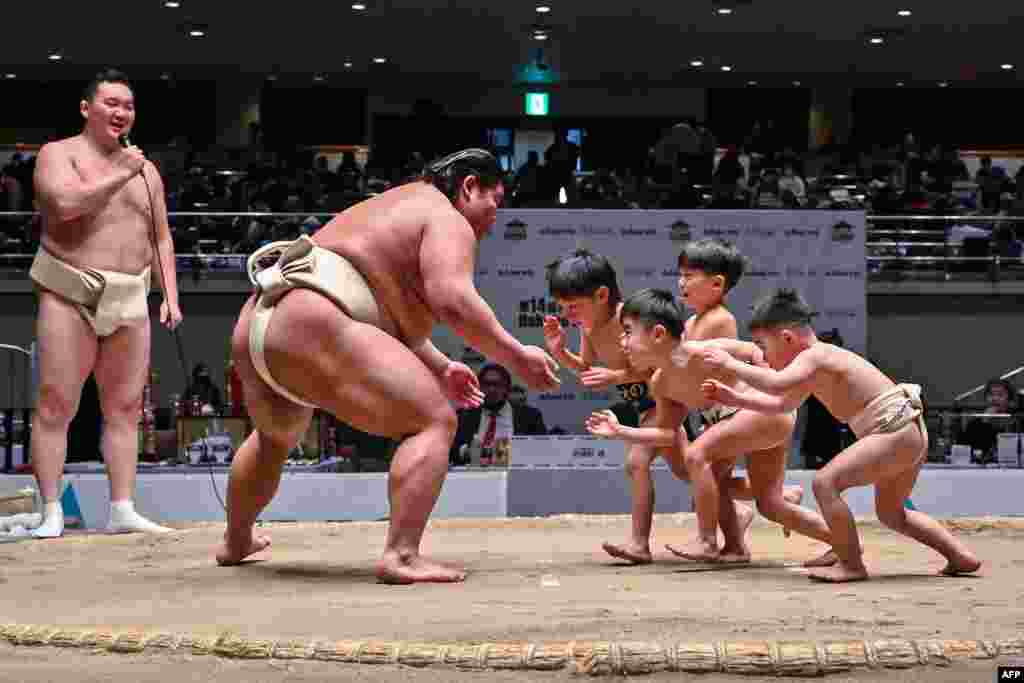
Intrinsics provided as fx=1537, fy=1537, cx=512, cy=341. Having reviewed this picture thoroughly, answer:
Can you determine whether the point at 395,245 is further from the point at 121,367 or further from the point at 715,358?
the point at 121,367

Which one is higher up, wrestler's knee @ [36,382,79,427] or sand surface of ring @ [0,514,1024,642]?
wrestler's knee @ [36,382,79,427]

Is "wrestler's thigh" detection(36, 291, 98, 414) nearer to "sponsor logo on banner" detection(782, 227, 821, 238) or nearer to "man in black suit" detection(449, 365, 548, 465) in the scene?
"man in black suit" detection(449, 365, 548, 465)

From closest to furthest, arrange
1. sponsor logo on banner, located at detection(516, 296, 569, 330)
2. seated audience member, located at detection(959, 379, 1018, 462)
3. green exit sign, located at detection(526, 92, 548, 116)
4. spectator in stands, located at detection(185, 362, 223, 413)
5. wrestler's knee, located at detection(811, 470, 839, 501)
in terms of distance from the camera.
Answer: wrestler's knee, located at detection(811, 470, 839, 501)
seated audience member, located at detection(959, 379, 1018, 462)
sponsor logo on banner, located at detection(516, 296, 569, 330)
spectator in stands, located at detection(185, 362, 223, 413)
green exit sign, located at detection(526, 92, 548, 116)

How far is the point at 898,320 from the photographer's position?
30.3ft

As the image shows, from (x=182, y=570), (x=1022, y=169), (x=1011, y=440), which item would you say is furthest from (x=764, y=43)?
(x=182, y=570)

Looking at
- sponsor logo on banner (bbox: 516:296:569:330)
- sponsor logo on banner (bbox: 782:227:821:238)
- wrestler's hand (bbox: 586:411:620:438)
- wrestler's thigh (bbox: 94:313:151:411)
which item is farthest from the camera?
sponsor logo on banner (bbox: 782:227:821:238)

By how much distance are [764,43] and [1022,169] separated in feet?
8.42

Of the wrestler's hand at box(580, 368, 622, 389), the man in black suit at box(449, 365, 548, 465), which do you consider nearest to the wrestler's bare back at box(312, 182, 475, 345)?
the wrestler's hand at box(580, 368, 622, 389)

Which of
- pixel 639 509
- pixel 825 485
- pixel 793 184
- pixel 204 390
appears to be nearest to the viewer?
pixel 825 485

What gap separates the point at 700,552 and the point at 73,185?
1761 millimetres

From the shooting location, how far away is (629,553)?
3.12 m

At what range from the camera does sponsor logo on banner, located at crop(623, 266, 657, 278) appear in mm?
5926

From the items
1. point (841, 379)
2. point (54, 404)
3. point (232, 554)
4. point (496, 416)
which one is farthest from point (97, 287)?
point (496, 416)

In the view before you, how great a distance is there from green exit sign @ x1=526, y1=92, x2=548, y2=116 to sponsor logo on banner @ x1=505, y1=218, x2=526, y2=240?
9.40 metres
